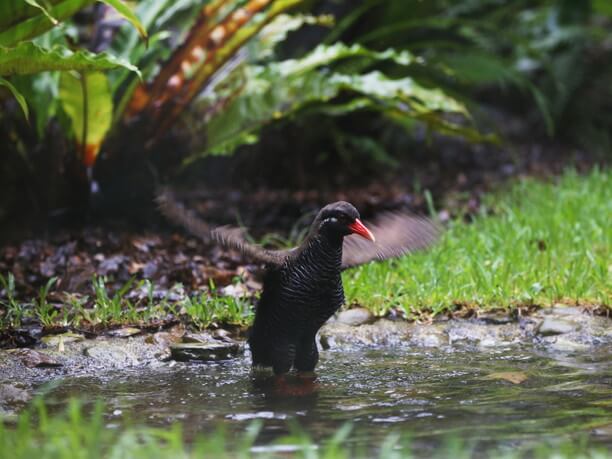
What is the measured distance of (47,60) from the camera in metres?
4.07

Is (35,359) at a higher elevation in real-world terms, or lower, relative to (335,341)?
higher

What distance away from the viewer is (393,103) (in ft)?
20.6

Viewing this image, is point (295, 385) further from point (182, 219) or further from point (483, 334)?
point (483, 334)

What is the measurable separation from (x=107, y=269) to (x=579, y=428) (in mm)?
3151

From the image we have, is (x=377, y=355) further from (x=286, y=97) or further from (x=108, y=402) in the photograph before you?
(x=286, y=97)

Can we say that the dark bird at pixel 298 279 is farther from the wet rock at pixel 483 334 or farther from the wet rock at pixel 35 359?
the wet rock at pixel 35 359

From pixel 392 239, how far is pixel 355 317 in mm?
683

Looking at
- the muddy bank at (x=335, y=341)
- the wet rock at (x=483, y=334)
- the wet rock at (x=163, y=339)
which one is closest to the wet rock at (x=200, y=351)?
the muddy bank at (x=335, y=341)

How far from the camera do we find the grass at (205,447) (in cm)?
247

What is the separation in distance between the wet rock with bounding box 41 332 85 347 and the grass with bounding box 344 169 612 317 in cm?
146

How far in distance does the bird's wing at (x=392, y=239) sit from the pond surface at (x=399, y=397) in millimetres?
481

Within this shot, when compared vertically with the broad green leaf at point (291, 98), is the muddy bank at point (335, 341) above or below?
below

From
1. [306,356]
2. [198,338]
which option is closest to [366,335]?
[306,356]

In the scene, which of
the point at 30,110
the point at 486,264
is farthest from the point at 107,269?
the point at 486,264
